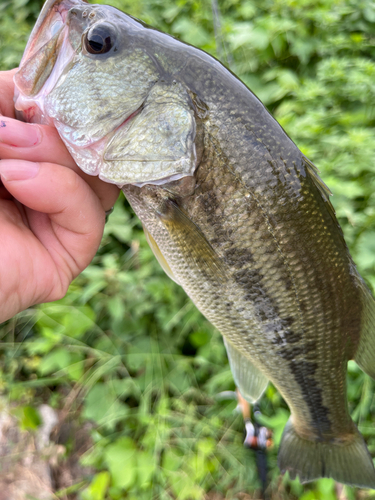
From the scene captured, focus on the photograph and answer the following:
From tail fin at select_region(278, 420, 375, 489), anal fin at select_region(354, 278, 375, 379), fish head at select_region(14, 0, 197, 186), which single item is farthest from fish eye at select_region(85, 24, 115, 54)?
tail fin at select_region(278, 420, 375, 489)

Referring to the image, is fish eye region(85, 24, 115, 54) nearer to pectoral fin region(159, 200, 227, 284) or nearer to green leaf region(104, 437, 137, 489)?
pectoral fin region(159, 200, 227, 284)

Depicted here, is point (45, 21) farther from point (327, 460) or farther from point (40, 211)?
point (327, 460)

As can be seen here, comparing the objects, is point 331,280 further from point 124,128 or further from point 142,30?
point 142,30

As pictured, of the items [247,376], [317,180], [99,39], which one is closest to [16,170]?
[99,39]

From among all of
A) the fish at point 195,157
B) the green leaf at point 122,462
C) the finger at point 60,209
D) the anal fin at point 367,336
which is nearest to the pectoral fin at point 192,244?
the fish at point 195,157

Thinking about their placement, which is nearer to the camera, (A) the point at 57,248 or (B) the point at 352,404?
(A) the point at 57,248

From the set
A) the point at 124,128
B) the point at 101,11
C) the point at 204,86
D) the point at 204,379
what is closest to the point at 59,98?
the point at 124,128
